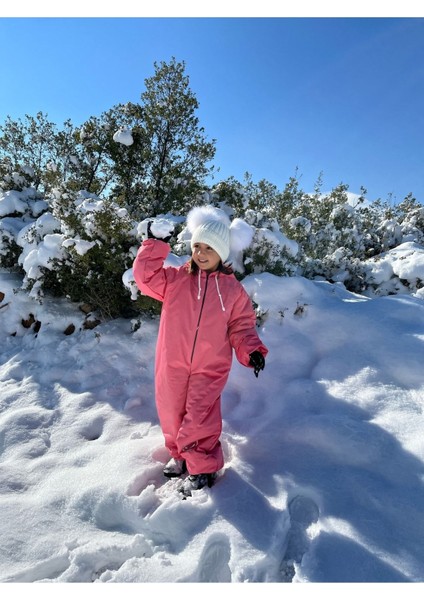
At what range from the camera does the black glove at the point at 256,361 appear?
2.05 m

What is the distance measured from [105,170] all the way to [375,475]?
5.90 metres

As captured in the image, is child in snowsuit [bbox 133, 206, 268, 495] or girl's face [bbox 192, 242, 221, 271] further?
girl's face [bbox 192, 242, 221, 271]

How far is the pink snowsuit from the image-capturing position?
2.11 metres

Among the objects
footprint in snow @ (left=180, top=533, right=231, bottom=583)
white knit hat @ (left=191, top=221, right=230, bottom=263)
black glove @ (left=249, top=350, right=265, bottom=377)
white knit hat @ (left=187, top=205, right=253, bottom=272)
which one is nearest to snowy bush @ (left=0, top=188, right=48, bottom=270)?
white knit hat @ (left=187, top=205, right=253, bottom=272)

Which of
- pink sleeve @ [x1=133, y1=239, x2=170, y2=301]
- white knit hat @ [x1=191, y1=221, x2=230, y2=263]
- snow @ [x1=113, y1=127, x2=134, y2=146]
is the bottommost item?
pink sleeve @ [x1=133, y1=239, x2=170, y2=301]

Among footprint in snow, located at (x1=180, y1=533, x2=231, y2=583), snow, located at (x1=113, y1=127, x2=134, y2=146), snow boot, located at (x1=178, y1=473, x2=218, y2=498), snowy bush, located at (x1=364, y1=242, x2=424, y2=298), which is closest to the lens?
footprint in snow, located at (x1=180, y1=533, x2=231, y2=583)

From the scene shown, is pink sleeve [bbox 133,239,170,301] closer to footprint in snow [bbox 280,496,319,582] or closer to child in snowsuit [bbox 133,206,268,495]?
child in snowsuit [bbox 133,206,268,495]

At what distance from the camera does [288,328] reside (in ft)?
11.4

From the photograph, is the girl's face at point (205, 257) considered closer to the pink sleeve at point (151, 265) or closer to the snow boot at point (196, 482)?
the pink sleeve at point (151, 265)

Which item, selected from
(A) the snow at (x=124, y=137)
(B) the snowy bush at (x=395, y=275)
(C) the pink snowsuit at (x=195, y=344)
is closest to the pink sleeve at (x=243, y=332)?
(C) the pink snowsuit at (x=195, y=344)

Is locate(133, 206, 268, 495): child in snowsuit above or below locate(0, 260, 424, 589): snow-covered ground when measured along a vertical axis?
above

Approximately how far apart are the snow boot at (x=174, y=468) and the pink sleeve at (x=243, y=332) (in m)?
0.72

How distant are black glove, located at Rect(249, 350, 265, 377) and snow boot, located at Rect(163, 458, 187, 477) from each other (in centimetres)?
74
